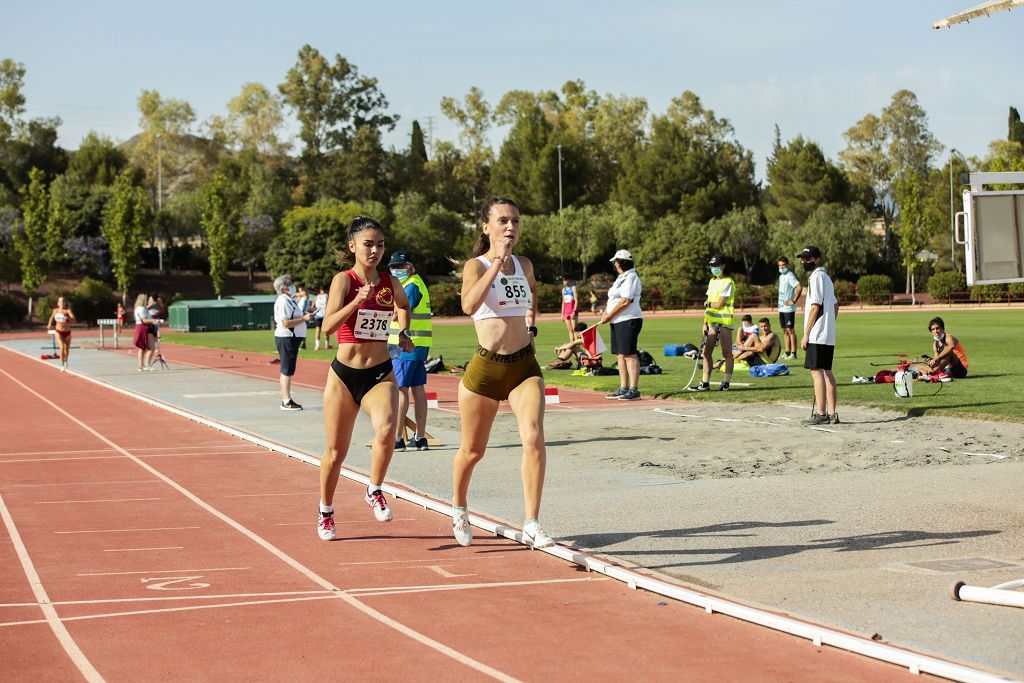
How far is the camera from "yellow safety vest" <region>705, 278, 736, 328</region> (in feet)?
59.6

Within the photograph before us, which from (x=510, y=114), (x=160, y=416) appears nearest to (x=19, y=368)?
(x=160, y=416)

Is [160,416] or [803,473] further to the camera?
[160,416]

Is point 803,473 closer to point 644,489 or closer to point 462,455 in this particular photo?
point 644,489

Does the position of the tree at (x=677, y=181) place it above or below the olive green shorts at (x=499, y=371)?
above

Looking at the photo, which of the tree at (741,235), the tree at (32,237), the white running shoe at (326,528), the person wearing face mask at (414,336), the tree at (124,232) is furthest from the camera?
the tree at (741,235)

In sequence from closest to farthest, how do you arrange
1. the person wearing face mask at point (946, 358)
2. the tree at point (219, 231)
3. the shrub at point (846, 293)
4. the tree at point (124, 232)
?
1. the person wearing face mask at point (946, 358)
2. the shrub at point (846, 293)
3. the tree at point (124, 232)
4. the tree at point (219, 231)

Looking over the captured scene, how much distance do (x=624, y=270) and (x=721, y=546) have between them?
975 cm

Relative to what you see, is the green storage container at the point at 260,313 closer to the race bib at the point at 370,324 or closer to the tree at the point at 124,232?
the tree at the point at 124,232

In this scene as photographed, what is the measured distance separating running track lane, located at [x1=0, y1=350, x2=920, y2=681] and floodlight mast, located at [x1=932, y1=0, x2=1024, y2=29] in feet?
15.5

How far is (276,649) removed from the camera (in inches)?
215

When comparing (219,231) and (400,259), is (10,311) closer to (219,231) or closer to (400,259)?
(219,231)

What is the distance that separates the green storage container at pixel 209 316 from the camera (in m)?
58.0

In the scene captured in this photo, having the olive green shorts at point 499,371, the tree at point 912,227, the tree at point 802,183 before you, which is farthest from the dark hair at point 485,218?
the tree at point 802,183

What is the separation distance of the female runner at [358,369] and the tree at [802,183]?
82.2 m
